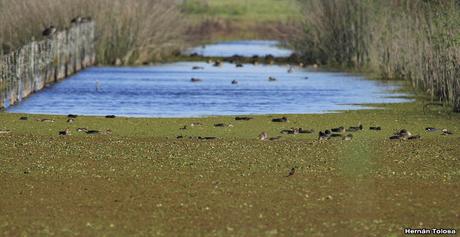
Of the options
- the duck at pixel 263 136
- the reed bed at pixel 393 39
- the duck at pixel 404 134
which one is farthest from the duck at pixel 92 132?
the reed bed at pixel 393 39

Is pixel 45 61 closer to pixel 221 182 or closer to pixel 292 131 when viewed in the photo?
pixel 292 131

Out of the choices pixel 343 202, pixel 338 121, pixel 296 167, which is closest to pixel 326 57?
pixel 338 121

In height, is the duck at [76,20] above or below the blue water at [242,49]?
above

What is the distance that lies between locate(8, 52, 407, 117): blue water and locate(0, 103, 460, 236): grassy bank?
4712mm

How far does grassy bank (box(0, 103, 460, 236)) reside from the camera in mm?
12320

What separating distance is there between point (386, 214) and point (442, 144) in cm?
730

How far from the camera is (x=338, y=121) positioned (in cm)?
2450

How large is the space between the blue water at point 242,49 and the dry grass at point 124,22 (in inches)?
187

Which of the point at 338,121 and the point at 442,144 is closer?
the point at 442,144

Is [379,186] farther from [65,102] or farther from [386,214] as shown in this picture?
[65,102]

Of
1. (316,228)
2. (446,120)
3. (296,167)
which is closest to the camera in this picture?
(316,228)

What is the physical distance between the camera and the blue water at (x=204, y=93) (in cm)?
2783

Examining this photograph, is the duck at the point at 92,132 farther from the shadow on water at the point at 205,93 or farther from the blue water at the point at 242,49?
the blue water at the point at 242,49

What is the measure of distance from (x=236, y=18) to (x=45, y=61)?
1948 inches
